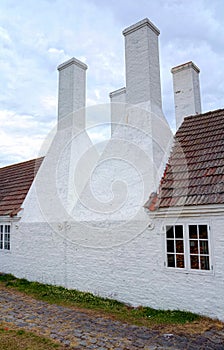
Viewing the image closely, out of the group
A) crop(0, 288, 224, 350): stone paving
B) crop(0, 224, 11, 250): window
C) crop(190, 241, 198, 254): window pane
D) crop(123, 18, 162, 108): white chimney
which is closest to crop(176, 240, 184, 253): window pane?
crop(190, 241, 198, 254): window pane

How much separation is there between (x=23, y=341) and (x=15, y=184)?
30.2 feet

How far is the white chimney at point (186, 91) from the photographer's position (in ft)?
34.0

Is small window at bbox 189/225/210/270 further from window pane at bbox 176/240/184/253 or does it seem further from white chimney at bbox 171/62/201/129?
white chimney at bbox 171/62/201/129

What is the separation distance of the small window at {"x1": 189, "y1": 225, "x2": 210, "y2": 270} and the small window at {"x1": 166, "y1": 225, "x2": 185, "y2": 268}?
0.80 feet

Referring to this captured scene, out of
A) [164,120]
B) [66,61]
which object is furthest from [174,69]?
[66,61]

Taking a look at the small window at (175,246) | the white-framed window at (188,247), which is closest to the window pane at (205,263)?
the white-framed window at (188,247)

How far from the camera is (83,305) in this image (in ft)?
23.9

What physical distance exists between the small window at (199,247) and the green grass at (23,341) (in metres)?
3.48

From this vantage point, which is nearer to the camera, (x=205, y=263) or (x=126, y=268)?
(x=205, y=263)

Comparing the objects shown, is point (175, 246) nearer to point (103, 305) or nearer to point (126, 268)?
point (126, 268)

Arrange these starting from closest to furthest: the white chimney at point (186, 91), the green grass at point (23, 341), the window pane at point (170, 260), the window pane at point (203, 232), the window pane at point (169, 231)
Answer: the green grass at point (23, 341) → the window pane at point (203, 232) → the window pane at point (170, 260) → the window pane at point (169, 231) → the white chimney at point (186, 91)

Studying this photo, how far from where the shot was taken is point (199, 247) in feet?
20.9

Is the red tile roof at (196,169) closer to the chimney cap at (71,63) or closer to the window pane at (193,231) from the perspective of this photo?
the window pane at (193,231)

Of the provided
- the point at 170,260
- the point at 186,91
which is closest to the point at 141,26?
the point at 186,91
